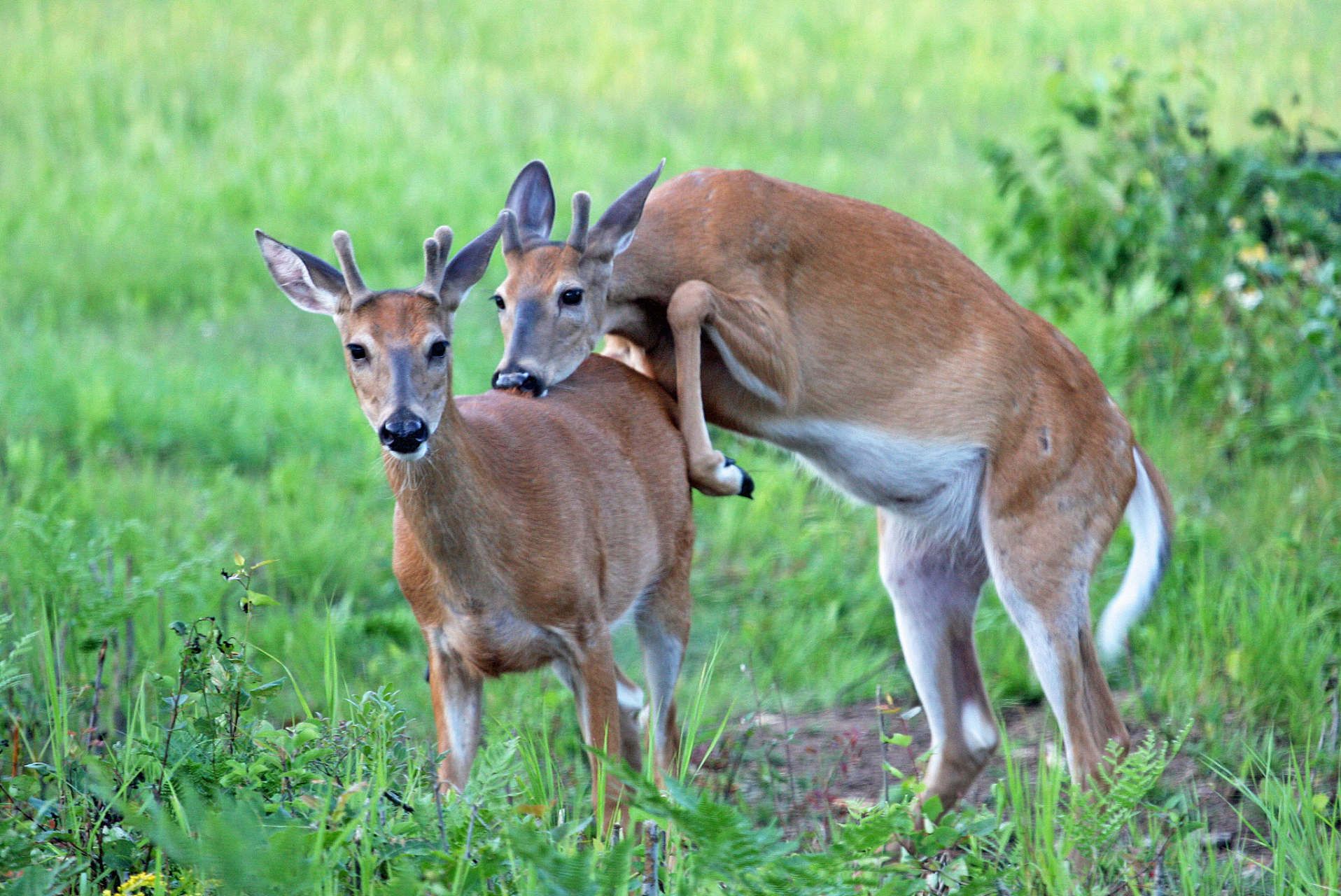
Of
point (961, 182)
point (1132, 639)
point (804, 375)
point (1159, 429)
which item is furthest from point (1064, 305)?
point (961, 182)

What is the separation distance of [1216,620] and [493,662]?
275 cm

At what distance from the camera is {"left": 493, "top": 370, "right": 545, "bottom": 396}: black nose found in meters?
4.26

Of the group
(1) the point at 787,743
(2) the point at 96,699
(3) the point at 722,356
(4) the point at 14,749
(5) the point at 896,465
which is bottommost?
(1) the point at 787,743

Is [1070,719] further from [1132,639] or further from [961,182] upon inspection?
[961,182]

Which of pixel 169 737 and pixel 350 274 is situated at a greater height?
pixel 350 274

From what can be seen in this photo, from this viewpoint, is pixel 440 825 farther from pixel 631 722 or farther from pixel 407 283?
pixel 407 283

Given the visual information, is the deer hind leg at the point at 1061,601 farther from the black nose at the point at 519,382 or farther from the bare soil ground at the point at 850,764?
the black nose at the point at 519,382

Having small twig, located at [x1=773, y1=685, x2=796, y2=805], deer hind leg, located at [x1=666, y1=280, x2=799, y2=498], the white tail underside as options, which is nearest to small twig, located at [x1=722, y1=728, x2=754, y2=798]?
small twig, located at [x1=773, y1=685, x2=796, y2=805]

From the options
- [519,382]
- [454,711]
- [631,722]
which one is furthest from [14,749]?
[631,722]

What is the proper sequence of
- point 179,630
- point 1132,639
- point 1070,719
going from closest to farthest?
point 179,630 → point 1070,719 → point 1132,639

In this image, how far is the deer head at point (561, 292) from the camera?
14.3ft

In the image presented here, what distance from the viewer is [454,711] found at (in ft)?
A: 13.9

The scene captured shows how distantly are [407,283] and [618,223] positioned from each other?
5.25m

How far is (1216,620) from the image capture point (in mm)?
5395
